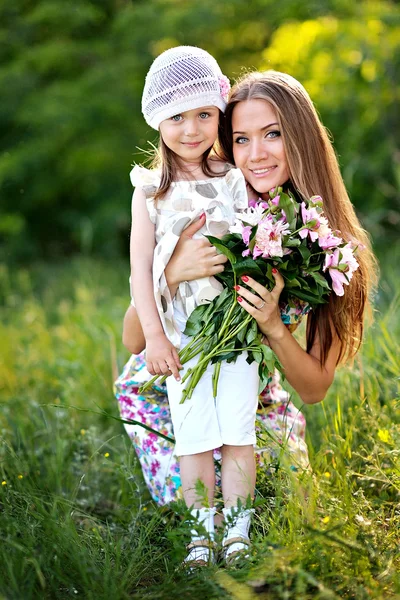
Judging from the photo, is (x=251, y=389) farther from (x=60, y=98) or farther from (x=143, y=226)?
(x=60, y=98)

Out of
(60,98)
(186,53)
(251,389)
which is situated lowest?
(251,389)

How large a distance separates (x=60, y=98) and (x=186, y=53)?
5.34 m

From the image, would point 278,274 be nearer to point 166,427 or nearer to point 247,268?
point 247,268

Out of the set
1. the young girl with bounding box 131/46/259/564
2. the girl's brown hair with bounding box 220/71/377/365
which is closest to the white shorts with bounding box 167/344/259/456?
the young girl with bounding box 131/46/259/564

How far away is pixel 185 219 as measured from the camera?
2.40 meters

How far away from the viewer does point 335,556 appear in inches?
75.2

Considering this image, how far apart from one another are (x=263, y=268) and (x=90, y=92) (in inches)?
230

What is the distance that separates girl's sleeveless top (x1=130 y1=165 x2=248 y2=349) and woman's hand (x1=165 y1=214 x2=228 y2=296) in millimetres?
23

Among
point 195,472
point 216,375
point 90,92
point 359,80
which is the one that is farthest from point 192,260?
point 90,92

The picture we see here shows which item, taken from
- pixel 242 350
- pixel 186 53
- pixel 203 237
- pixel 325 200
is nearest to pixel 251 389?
pixel 242 350

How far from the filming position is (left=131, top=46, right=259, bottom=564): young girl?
7.64ft

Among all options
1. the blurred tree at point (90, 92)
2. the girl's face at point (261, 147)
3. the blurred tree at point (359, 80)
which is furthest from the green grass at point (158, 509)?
the blurred tree at point (90, 92)

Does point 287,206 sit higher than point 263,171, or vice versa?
point 263,171

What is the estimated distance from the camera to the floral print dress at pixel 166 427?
2611 mm
